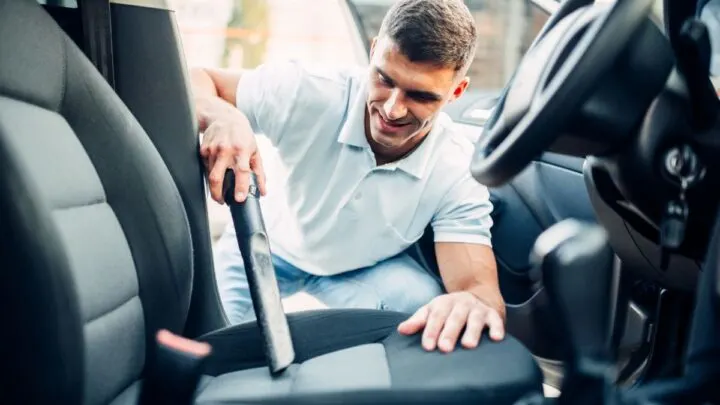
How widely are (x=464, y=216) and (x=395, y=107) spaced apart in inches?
9.4

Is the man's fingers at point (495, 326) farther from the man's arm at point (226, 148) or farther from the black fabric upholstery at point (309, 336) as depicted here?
the man's arm at point (226, 148)

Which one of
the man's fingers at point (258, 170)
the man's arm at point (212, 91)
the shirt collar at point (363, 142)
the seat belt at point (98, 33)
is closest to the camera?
the seat belt at point (98, 33)

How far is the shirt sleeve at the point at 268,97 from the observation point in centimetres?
150

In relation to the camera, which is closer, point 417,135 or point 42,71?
point 42,71

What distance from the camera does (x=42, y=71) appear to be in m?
0.86

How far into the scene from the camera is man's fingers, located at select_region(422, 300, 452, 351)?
937 millimetres

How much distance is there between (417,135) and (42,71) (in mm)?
775

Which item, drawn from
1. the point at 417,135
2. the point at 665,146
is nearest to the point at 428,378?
the point at 665,146

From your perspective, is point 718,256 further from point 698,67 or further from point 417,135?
point 417,135

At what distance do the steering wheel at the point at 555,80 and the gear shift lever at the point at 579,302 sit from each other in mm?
99

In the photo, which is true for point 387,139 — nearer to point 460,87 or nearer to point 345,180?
point 345,180

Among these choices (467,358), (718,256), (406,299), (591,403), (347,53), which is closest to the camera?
(591,403)

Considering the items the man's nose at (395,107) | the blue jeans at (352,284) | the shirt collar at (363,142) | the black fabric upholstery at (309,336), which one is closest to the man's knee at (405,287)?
the blue jeans at (352,284)

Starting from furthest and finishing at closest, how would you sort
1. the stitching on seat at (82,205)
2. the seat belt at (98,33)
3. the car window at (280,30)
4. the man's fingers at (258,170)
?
the car window at (280,30) < the man's fingers at (258,170) < the seat belt at (98,33) < the stitching on seat at (82,205)
